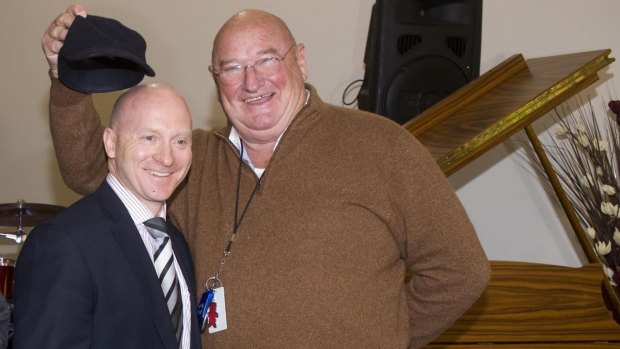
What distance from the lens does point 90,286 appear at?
1899 millimetres

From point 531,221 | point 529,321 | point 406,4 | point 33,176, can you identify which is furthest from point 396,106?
point 33,176

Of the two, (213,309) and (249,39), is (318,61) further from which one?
(213,309)

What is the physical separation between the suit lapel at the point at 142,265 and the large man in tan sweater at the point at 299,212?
29cm

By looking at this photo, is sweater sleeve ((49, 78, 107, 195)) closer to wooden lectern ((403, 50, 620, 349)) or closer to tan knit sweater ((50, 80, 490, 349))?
tan knit sweater ((50, 80, 490, 349))

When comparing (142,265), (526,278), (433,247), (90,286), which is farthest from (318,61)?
(90,286)

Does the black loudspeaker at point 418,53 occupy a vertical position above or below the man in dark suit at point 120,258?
above

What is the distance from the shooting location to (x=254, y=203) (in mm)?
2391

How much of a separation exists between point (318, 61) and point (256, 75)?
7.86 ft

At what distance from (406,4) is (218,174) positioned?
5.38 feet

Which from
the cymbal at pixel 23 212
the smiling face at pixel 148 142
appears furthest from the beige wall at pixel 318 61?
the smiling face at pixel 148 142

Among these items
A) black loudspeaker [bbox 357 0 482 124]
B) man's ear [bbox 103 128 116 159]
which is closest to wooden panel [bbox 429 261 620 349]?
black loudspeaker [bbox 357 0 482 124]

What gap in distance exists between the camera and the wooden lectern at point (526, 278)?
3.16 m

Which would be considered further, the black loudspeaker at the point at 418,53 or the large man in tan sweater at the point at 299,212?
the black loudspeaker at the point at 418,53

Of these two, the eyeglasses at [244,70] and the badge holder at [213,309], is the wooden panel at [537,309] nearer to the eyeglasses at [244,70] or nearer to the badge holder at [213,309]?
the badge holder at [213,309]
